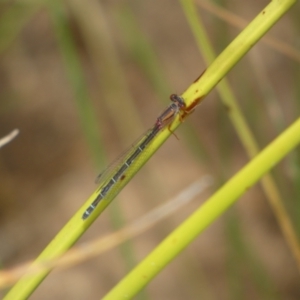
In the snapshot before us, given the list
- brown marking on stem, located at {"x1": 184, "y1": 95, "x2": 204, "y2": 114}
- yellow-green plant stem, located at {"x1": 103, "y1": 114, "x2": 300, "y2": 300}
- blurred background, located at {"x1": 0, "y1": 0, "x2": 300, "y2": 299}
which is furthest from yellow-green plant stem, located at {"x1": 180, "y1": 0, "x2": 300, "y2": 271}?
blurred background, located at {"x1": 0, "y1": 0, "x2": 300, "y2": 299}

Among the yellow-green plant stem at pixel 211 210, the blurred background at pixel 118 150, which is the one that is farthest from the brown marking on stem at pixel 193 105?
the blurred background at pixel 118 150

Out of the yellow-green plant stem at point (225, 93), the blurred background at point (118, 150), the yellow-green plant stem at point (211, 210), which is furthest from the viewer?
the blurred background at point (118, 150)

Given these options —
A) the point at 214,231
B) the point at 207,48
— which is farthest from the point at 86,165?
the point at 207,48

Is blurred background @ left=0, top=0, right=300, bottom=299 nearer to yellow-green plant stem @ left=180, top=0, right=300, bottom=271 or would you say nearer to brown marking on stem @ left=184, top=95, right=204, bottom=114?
yellow-green plant stem @ left=180, top=0, right=300, bottom=271

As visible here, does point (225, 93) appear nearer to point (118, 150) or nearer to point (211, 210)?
point (211, 210)

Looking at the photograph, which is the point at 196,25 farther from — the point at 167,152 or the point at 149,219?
the point at 167,152

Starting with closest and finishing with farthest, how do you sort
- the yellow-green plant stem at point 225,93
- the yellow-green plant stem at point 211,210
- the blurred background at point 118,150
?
the yellow-green plant stem at point 211,210 → the yellow-green plant stem at point 225,93 → the blurred background at point 118,150

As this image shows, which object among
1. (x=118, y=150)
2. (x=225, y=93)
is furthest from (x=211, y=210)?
(x=118, y=150)

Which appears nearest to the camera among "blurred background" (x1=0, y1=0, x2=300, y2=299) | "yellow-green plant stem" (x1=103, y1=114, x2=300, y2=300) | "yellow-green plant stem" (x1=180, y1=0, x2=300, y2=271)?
"yellow-green plant stem" (x1=103, y1=114, x2=300, y2=300)

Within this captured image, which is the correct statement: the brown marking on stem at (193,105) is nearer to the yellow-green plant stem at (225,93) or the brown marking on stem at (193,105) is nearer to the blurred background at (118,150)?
the yellow-green plant stem at (225,93)
